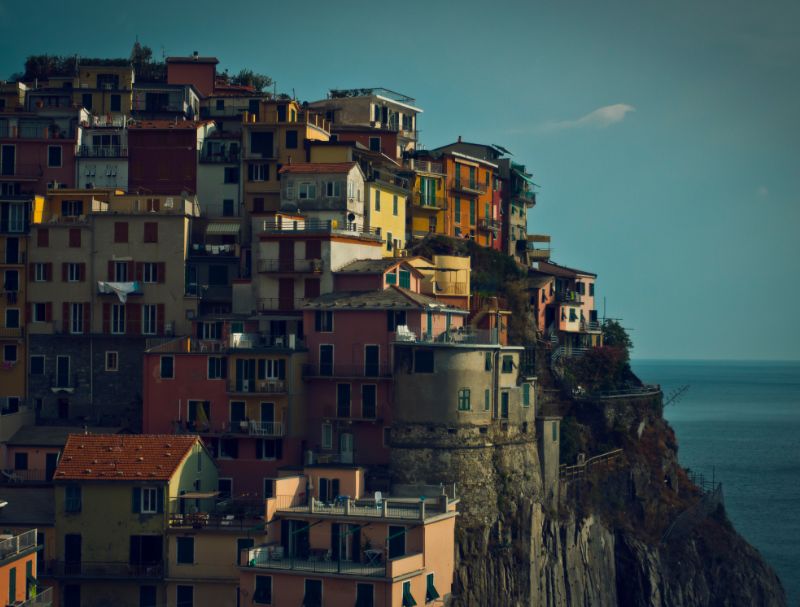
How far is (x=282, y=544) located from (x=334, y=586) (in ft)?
14.3

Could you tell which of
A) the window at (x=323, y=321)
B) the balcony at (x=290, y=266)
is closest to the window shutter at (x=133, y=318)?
the balcony at (x=290, y=266)

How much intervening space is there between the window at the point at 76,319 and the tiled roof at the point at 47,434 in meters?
6.01

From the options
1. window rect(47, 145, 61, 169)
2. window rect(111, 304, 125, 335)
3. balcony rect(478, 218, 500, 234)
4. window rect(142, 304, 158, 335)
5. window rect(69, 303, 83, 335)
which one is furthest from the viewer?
balcony rect(478, 218, 500, 234)

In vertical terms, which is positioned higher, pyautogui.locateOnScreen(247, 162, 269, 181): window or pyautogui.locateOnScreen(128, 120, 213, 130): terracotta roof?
pyautogui.locateOnScreen(128, 120, 213, 130): terracotta roof

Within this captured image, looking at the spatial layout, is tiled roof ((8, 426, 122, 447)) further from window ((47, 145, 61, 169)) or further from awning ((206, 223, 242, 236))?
window ((47, 145, 61, 169))

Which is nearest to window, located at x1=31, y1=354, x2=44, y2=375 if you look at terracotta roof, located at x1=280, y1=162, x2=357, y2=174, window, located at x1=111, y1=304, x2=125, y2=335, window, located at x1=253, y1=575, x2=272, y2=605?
window, located at x1=111, y1=304, x2=125, y2=335

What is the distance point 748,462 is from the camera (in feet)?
624

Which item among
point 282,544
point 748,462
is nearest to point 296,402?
point 282,544

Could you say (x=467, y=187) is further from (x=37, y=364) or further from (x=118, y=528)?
(x=118, y=528)

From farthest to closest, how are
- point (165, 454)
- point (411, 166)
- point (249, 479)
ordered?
point (411, 166)
point (249, 479)
point (165, 454)

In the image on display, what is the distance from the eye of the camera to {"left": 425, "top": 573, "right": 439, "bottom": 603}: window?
75375 mm

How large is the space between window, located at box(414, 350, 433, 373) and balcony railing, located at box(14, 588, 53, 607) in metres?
21.0

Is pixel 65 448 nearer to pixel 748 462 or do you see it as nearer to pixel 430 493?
pixel 430 493

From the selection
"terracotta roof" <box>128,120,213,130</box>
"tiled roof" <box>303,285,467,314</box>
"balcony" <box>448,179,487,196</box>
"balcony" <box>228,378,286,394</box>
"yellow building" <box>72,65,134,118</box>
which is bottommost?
"balcony" <box>228,378,286,394</box>
